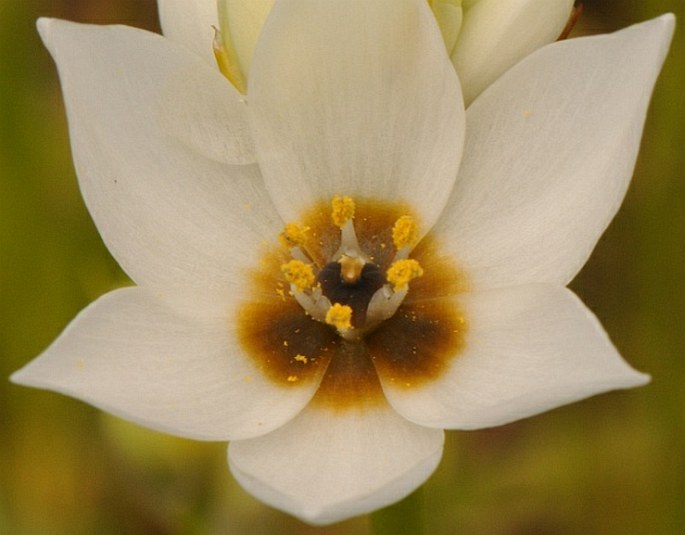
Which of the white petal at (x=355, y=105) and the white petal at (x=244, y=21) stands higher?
the white petal at (x=244, y=21)

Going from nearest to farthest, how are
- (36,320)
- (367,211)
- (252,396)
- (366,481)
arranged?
(366,481) < (252,396) < (367,211) < (36,320)

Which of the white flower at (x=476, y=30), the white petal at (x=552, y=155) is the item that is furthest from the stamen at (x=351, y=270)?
the white flower at (x=476, y=30)

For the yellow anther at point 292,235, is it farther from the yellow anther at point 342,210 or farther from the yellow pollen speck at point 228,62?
the yellow pollen speck at point 228,62

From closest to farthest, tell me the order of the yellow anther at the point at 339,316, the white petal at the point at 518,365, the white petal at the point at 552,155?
the white petal at the point at 518,365 < the white petal at the point at 552,155 < the yellow anther at the point at 339,316

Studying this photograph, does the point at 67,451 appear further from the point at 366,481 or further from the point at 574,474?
the point at 366,481

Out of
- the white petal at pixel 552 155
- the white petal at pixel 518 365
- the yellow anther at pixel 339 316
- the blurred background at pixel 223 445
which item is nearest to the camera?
the white petal at pixel 518 365

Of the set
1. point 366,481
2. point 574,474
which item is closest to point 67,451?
point 574,474

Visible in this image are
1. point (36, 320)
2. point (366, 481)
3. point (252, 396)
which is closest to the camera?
point (366, 481)
